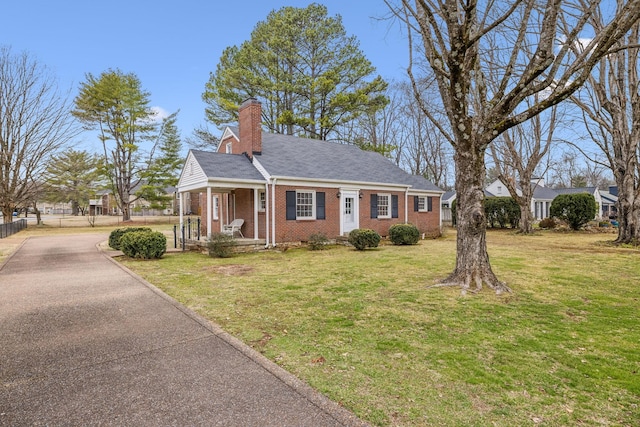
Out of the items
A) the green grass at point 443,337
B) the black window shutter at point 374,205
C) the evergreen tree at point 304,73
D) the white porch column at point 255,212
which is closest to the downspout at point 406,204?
the black window shutter at point 374,205

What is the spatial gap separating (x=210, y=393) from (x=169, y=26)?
16.2 meters

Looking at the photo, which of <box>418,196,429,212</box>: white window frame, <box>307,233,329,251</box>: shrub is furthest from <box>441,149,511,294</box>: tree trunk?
<box>418,196,429,212</box>: white window frame

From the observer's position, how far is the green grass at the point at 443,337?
115 inches

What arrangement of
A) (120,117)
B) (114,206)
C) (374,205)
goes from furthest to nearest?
(114,206), (120,117), (374,205)

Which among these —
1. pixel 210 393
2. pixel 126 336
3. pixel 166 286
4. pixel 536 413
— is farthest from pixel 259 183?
pixel 536 413

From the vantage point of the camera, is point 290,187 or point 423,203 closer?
point 290,187

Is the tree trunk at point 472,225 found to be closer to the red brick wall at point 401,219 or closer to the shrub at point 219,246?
the shrub at point 219,246

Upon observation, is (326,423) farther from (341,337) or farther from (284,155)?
(284,155)

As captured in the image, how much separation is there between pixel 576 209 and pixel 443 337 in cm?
2363

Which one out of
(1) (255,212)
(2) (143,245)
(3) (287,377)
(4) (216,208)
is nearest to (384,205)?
(1) (255,212)

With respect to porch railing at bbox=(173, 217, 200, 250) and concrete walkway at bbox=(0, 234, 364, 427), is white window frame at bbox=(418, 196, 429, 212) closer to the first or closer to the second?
porch railing at bbox=(173, 217, 200, 250)

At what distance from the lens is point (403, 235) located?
15617 millimetres

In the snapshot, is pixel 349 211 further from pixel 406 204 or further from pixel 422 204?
pixel 422 204

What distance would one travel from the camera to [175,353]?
405 cm
